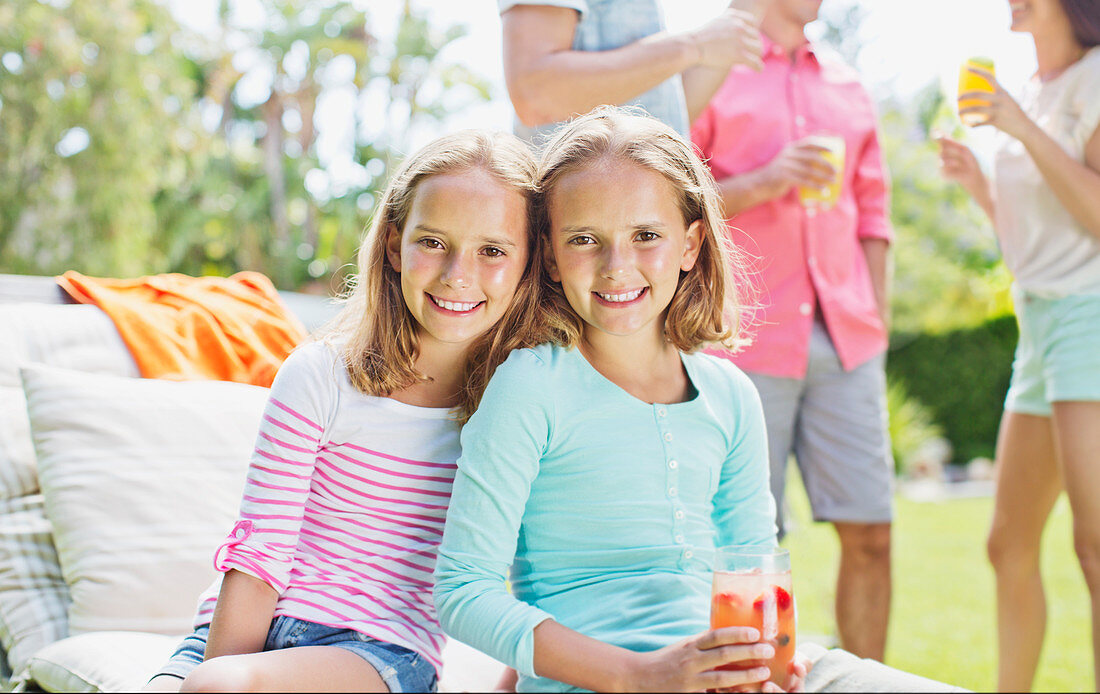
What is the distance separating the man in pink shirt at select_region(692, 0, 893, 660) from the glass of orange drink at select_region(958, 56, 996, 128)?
36 centimetres

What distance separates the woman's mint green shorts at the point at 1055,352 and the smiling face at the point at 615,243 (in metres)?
1.37

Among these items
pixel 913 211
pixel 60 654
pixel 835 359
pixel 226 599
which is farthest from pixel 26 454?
pixel 913 211

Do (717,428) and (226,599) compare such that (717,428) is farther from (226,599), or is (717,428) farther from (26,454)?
(26,454)

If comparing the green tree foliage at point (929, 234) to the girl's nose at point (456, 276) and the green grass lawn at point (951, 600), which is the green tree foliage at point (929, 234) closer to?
the green grass lawn at point (951, 600)

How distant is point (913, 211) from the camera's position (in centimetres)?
1656

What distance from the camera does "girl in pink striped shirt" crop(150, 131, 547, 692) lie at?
1.61 m

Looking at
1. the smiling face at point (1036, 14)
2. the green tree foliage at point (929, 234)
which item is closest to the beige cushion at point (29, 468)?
the smiling face at point (1036, 14)

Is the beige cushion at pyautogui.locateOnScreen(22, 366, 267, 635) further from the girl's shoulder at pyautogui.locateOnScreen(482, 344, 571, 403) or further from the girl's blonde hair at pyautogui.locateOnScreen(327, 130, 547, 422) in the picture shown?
the girl's shoulder at pyautogui.locateOnScreen(482, 344, 571, 403)

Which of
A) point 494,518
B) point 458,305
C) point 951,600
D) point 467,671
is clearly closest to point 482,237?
point 458,305

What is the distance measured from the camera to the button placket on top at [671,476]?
1.71 metres

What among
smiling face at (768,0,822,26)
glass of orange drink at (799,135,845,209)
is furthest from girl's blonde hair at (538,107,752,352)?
smiling face at (768,0,822,26)

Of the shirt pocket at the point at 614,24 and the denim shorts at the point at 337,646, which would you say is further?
the shirt pocket at the point at 614,24

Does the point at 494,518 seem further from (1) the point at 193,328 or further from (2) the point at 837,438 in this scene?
(2) the point at 837,438

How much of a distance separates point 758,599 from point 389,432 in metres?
0.72
